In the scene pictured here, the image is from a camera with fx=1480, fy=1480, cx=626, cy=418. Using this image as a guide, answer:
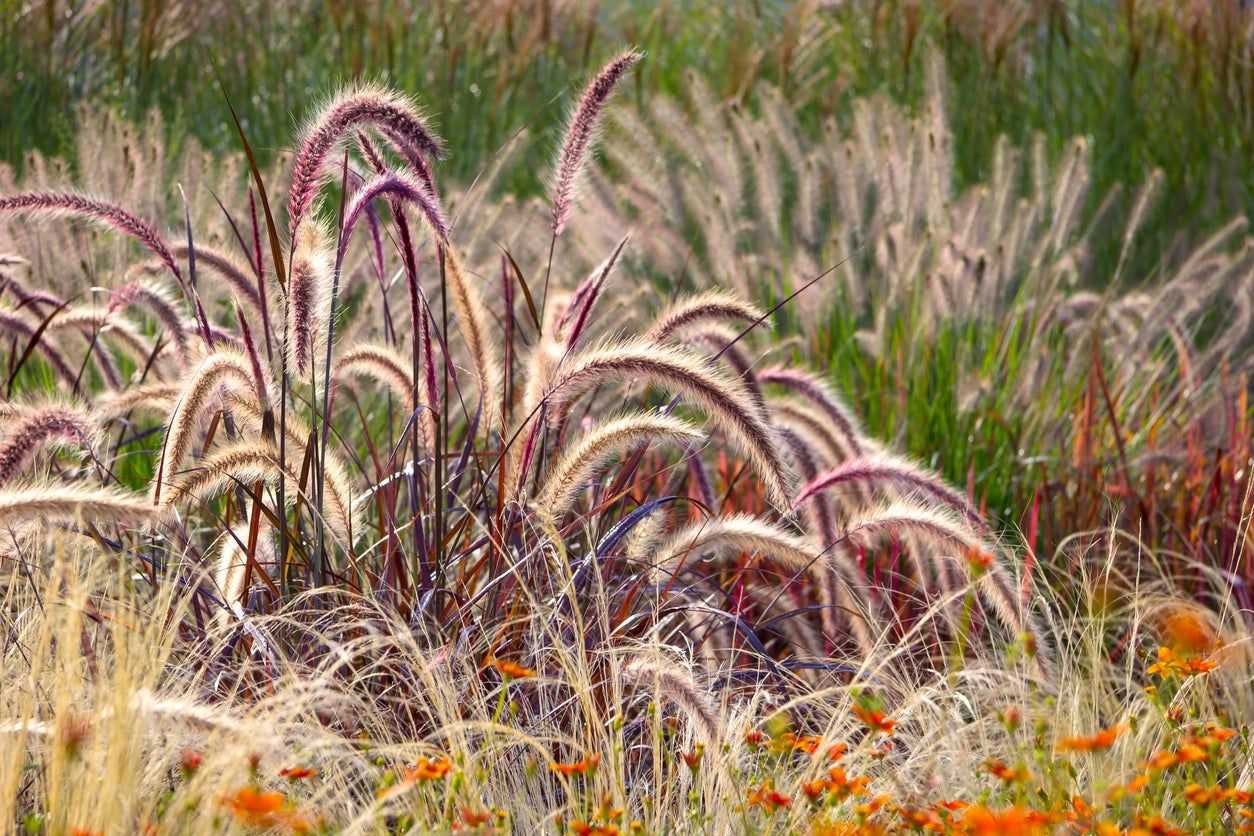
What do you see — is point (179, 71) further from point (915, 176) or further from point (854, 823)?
point (854, 823)

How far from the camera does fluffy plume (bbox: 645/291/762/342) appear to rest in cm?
320

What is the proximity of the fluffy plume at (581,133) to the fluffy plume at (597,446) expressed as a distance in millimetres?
572

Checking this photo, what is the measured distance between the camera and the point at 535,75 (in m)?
10.4

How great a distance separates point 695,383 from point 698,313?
19.7 inches

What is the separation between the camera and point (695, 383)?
277 centimetres

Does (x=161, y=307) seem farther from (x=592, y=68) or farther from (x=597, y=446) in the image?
(x=592, y=68)

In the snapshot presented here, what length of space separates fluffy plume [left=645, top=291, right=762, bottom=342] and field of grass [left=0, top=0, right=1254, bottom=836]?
0.04ft

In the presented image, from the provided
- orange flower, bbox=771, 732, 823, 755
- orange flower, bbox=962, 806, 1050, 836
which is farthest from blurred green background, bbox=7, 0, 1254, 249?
orange flower, bbox=962, 806, 1050, 836

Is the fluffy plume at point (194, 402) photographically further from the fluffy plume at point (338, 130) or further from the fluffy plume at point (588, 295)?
the fluffy plume at point (588, 295)

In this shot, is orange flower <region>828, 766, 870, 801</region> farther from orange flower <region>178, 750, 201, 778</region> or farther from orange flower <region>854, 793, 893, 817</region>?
orange flower <region>178, 750, 201, 778</region>

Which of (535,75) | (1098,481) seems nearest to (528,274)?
(1098,481)

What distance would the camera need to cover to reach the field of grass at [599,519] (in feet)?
8.05

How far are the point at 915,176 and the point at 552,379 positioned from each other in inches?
157

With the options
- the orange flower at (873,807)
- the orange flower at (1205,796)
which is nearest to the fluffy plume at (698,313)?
the orange flower at (873,807)
